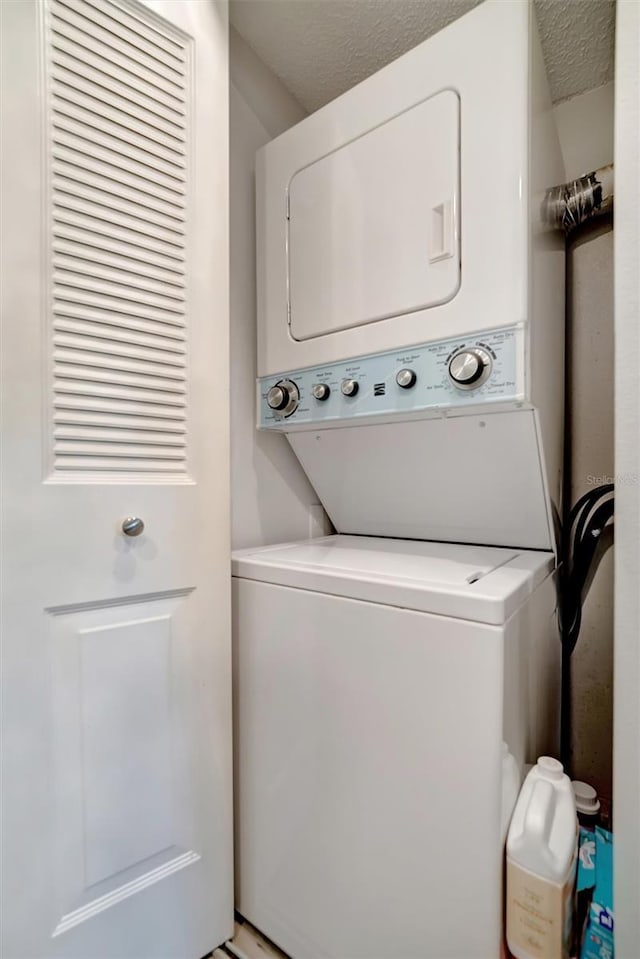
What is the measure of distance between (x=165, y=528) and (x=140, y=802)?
0.67 meters

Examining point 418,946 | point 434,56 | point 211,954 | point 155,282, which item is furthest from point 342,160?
point 211,954

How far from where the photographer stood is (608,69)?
1553 mm

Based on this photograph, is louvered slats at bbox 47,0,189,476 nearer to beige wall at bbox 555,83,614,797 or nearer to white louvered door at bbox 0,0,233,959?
white louvered door at bbox 0,0,233,959

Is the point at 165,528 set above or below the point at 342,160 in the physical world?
below

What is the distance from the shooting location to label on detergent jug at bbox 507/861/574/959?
0.86 m

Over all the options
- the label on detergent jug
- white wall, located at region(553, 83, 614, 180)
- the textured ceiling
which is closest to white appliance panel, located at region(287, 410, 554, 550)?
the label on detergent jug

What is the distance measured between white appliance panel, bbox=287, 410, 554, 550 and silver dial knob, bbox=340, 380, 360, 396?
6.0 inches

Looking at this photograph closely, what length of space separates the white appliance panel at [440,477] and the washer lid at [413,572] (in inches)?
2.8

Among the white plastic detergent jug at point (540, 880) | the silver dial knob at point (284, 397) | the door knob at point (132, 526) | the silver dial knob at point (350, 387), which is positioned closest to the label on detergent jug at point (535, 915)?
the white plastic detergent jug at point (540, 880)

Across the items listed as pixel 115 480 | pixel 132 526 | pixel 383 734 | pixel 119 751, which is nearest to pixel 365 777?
pixel 383 734

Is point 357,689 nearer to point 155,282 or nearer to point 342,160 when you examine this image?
point 155,282

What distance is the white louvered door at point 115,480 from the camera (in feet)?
3.14

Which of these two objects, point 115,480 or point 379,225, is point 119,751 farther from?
point 379,225

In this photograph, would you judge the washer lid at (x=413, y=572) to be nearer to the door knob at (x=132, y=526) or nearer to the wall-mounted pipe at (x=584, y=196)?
the door knob at (x=132, y=526)
